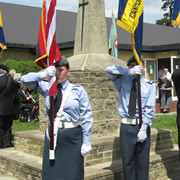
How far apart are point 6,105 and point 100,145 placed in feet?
9.62

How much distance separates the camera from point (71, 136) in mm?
3994

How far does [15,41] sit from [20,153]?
12.8 meters

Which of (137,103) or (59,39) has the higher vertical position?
(59,39)

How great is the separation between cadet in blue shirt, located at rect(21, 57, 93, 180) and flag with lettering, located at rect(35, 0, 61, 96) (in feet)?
0.39

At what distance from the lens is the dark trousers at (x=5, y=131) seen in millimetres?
7828

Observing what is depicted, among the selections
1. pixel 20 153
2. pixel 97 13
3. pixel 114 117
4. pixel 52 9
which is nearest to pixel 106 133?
pixel 114 117

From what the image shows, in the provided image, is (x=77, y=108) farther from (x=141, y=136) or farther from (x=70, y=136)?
(x=141, y=136)

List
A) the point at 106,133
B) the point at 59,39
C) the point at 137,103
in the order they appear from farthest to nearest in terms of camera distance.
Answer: the point at 59,39, the point at 106,133, the point at 137,103

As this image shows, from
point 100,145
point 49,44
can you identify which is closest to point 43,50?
point 49,44

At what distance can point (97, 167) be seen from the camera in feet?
18.7

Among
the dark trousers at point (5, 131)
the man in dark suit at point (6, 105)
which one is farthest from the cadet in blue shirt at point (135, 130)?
the dark trousers at point (5, 131)

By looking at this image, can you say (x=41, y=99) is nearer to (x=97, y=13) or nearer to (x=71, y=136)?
(x=97, y=13)


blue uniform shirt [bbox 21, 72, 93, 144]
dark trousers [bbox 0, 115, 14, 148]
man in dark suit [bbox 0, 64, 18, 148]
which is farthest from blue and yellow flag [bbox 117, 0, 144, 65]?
dark trousers [bbox 0, 115, 14, 148]

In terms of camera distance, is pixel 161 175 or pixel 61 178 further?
pixel 161 175
